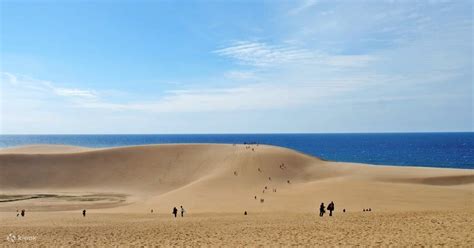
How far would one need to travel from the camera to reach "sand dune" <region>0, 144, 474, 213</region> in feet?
114

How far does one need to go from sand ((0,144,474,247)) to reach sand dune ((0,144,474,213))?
4.7 inches

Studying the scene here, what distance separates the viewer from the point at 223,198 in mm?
38406

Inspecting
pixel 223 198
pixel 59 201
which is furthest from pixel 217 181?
pixel 59 201

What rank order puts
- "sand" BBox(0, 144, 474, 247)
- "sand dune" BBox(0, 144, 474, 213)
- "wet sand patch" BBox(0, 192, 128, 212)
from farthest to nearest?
"wet sand patch" BBox(0, 192, 128, 212) → "sand dune" BBox(0, 144, 474, 213) → "sand" BBox(0, 144, 474, 247)

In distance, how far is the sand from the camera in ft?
58.3

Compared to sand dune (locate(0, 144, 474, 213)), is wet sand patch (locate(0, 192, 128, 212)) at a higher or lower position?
lower

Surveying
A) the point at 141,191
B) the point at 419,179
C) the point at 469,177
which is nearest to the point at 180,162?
the point at 141,191

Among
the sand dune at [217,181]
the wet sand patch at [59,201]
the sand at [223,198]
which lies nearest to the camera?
the sand at [223,198]

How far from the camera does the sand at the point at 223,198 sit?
58.3 ft

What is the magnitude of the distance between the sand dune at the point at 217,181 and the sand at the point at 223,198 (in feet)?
0.39

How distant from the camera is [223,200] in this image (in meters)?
37.3

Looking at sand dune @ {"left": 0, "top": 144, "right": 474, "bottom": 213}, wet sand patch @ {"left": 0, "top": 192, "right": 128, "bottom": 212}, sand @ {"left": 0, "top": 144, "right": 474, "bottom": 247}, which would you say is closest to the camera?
sand @ {"left": 0, "top": 144, "right": 474, "bottom": 247}

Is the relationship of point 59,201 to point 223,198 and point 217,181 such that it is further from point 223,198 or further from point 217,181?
point 223,198

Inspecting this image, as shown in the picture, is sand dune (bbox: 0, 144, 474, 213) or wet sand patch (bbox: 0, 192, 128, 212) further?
wet sand patch (bbox: 0, 192, 128, 212)
